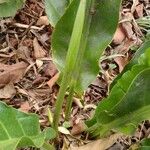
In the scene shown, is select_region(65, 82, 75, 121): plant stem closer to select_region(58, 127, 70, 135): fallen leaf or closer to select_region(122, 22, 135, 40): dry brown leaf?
select_region(58, 127, 70, 135): fallen leaf

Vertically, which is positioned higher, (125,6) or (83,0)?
(83,0)

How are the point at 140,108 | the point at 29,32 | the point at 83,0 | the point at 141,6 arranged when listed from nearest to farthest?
the point at 83,0
the point at 140,108
the point at 29,32
the point at 141,6

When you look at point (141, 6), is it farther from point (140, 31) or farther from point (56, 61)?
point (56, 61)

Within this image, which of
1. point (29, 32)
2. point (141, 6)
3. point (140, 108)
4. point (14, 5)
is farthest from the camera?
point (141, 6)

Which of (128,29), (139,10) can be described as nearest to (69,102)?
(128,29)

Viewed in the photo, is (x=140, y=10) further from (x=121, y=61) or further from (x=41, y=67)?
(x=41, y=67)

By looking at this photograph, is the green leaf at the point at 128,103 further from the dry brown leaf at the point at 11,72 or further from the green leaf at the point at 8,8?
the green leaf at the point at 8,8

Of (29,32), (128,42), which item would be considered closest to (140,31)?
(128,42)

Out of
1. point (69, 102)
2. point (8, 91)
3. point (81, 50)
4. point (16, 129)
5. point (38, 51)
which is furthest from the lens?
point (38, 51)

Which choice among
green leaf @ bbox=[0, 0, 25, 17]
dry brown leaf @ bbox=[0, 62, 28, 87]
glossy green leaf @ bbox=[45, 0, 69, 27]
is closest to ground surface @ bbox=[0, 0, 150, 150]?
dry brown leaf @ bbox=[0, 62, 28, 87]
